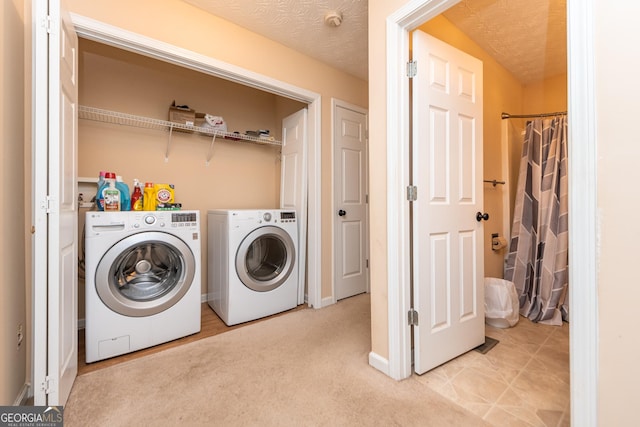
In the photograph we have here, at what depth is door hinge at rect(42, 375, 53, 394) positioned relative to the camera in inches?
40.8

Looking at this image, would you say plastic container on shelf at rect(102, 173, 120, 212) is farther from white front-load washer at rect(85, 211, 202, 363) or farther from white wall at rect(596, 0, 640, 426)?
white wall at rect(596, 0, 640, 426)

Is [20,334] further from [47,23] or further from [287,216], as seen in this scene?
[287,216]

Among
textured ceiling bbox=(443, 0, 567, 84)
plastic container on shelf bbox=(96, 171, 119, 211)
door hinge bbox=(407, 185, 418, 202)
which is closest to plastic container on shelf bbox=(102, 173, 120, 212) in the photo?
plastic container on shelf bbox=(96, 171, 119, 211)

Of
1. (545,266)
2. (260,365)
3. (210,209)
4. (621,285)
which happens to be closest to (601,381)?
(621,285)

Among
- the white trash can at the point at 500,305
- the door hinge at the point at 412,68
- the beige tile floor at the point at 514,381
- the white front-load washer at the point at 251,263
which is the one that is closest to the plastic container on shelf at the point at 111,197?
the white front-load washer at the point at 251,263

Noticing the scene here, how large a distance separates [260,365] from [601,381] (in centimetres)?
149

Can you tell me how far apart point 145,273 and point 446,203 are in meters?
2.09

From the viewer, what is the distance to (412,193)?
145cm

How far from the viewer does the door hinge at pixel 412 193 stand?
1445 mm

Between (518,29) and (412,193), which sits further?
(518,29)

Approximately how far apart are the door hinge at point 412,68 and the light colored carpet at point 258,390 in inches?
65.8

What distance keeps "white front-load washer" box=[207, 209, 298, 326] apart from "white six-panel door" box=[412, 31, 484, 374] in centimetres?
125

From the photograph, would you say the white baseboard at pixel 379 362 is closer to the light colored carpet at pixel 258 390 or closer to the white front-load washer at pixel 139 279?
the light colored carpet at pixel 258 390

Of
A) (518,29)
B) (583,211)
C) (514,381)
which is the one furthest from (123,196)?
(518,29)
